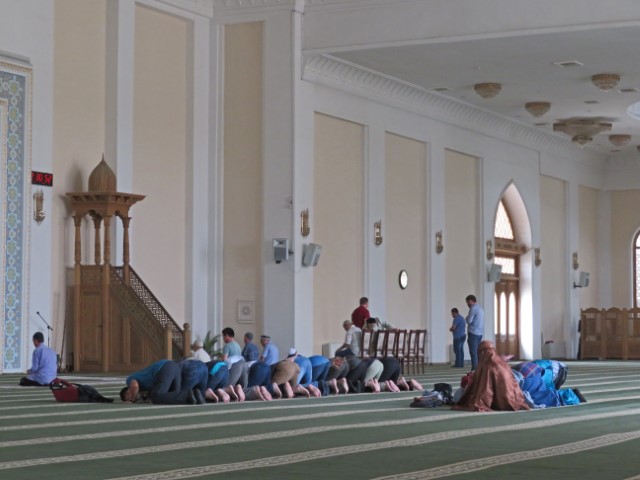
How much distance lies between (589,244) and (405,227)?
29.7ft

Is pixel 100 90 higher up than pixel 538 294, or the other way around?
pixel 100 90

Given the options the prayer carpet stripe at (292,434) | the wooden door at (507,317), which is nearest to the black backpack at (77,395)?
the prayer carpet stripe at (292,434)

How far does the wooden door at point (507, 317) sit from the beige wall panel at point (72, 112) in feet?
34.8

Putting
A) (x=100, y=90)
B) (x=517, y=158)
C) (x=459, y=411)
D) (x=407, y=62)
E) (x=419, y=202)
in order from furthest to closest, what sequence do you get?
(x=517, y=158) → (x=419, y=202) → (x=407, y=62) → (x=100, y=90) → (x=459, y=411)

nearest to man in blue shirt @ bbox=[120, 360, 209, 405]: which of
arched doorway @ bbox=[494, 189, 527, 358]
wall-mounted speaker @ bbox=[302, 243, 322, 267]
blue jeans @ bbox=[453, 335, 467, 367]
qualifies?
wall-mounted speaker @ bbox=[302, 243, 322, 267]

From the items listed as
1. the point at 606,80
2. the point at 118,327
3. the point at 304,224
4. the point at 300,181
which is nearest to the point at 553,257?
the point at 606,80

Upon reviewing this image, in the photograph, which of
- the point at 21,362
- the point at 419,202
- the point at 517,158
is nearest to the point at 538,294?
the point at 517,158

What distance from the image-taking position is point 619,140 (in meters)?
25.4

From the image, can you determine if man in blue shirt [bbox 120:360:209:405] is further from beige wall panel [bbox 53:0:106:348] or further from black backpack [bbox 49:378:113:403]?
beige wall panel [bbox 53:0:106:348]

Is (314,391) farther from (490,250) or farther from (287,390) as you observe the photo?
(490,250)

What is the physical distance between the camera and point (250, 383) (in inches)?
432

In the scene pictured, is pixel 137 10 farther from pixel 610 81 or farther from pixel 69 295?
pixel 610 81

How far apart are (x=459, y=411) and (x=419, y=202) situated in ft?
39.4

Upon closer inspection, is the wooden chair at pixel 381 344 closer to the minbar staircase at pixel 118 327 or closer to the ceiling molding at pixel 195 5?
the minbar staircase at pixel 118 327
